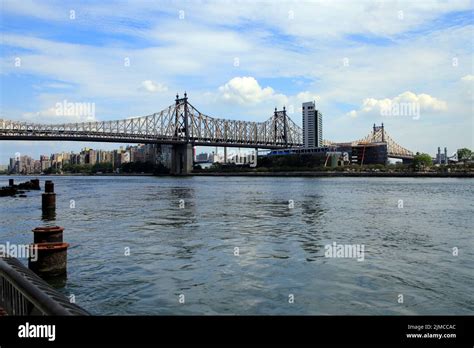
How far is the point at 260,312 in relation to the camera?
26.9 ft

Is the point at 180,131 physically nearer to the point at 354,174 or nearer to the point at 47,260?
the point at 354,174

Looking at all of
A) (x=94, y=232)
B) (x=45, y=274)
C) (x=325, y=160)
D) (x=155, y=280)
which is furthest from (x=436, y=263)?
(x=325, y=160)

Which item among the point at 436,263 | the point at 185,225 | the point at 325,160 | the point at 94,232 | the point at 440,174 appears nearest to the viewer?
the point at 436,263

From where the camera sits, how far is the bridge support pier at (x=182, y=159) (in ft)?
469

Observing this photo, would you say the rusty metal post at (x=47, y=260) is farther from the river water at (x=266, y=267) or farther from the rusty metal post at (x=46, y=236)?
the rusty metal post at (x=46, y=236)

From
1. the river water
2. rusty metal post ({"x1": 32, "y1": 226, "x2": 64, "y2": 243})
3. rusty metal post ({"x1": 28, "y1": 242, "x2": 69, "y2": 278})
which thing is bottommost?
the river water

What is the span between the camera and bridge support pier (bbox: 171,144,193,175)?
14300 cm

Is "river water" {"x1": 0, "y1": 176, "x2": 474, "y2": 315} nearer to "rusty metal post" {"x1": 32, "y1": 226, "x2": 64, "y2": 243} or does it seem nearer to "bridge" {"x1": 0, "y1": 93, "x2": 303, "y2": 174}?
"rusty metal post" {"x1": 32, "y1": 226, "x2": 64, "y2": 243}

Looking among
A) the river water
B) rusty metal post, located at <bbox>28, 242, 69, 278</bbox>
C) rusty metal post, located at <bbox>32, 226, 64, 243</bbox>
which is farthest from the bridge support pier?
rusty metal post, located at <bbox>28, 242, 69, 278</bbox>

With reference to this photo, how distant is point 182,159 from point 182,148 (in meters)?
4.57

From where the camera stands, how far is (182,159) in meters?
146
